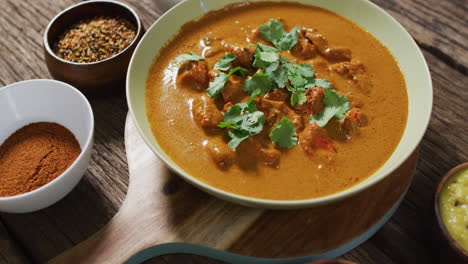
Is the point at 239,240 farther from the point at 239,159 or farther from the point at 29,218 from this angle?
the point at 29,218

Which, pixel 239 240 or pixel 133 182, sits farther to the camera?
pixel 133 182

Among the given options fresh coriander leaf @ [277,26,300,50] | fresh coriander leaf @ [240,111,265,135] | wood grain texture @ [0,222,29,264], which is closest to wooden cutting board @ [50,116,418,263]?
wood grain texture @ [0,222,29,264]

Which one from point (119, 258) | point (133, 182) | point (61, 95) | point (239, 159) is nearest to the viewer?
point (119, 258)

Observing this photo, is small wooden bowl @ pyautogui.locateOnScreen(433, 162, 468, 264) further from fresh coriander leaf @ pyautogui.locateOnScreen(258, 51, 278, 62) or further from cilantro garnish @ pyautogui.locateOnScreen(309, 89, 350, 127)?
fresh coriander leaf @ pyautogui.locateOnScreen(258, 51, 278, 62)

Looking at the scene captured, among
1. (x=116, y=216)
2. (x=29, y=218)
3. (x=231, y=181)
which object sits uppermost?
(x=231, y=181)

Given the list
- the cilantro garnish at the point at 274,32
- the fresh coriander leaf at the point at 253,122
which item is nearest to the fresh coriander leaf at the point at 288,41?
the cilantro garnish at the point at 274,32

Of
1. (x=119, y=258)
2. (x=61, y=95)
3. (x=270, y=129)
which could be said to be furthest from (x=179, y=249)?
(x=61, y=95)
